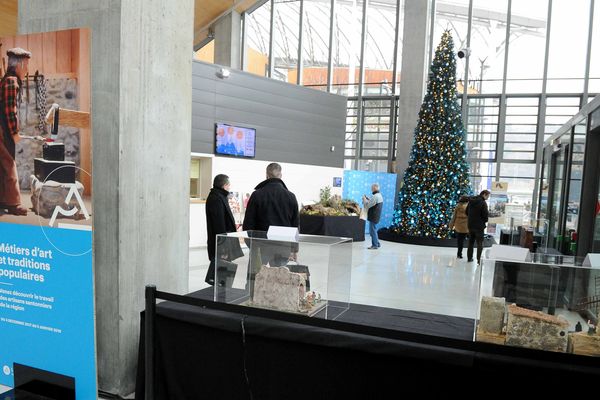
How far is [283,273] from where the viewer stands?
2.58m

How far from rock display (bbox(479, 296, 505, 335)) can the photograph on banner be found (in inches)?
82.7

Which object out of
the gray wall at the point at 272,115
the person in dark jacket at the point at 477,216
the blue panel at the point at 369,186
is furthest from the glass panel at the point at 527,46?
the person in dark jacket at the point at 477,216

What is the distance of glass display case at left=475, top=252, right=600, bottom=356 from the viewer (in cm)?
202

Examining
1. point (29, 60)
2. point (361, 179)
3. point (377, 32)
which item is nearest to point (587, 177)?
point (29, 60)

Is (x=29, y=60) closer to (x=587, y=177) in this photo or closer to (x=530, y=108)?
(x=587, y=177)

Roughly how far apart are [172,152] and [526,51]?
14.6 metres

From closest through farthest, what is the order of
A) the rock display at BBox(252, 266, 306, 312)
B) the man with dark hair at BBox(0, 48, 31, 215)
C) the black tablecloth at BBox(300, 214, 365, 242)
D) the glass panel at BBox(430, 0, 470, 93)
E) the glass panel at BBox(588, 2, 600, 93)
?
the rock display at BBox(252, 266, 306, 312) → the man with dark hair at BBox(0, 48, 31, 215) → the black tablecloth at BBox(300, 214, 365, 242) → the glass panel at BBox(588, 2, 600, 93) → the glass panel at BBox(430, 0, 470, 93)

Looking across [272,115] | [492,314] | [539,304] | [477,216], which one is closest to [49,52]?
[492,314]

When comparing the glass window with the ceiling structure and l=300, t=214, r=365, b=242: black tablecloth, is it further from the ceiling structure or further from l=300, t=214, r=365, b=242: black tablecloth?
the ceiling structure

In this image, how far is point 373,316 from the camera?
9.11 ft

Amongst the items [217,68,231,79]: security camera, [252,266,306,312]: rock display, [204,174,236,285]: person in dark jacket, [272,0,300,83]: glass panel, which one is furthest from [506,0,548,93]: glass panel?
[252,266,306,312]: rock display

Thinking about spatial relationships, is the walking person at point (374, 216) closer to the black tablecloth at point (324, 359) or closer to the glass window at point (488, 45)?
the glass window at point (488, 45)

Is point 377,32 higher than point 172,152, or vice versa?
point 377,32

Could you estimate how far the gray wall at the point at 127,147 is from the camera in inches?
108
